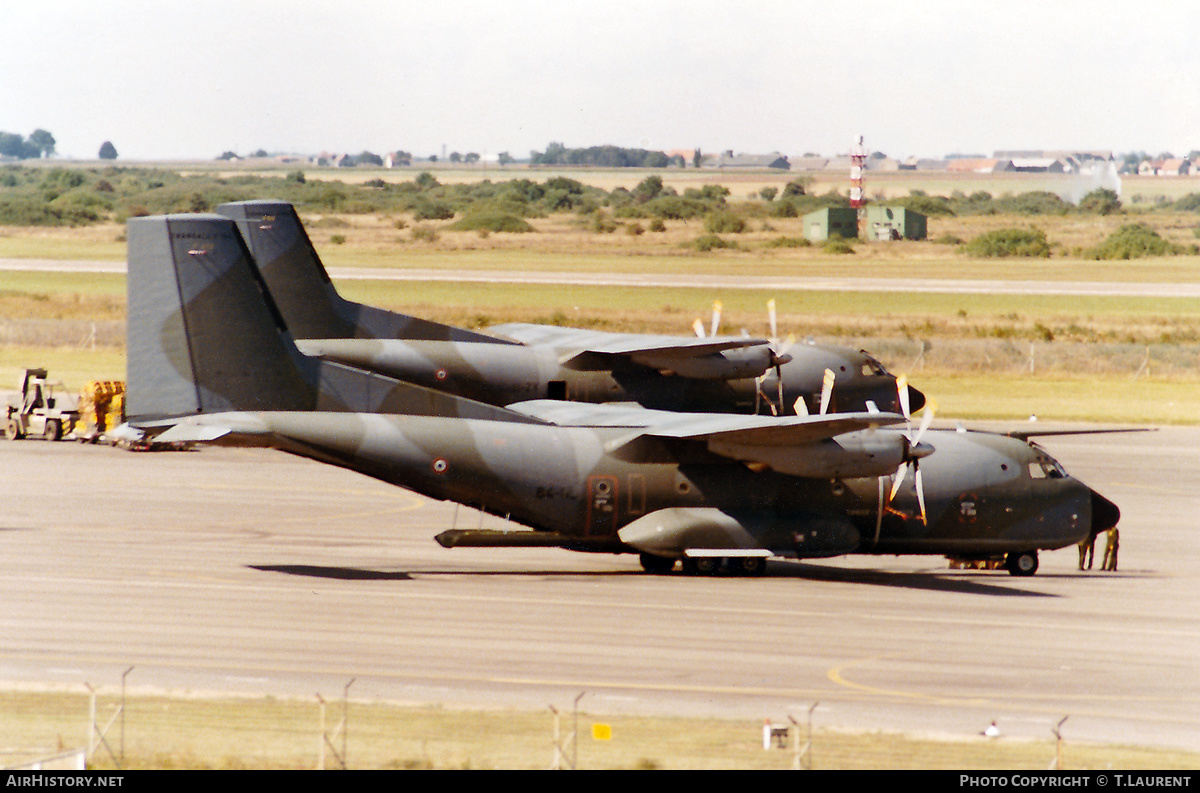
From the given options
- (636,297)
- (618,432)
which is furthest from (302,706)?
(636,297)

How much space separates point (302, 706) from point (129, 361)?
1348 centimetres

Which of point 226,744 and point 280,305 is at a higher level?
point 280,305

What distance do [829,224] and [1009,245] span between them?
16.4 meters

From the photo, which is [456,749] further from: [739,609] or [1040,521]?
[1040,521]

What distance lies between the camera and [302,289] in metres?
43.6

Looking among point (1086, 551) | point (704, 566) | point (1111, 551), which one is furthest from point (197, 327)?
point (1111, 551)

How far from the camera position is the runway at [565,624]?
2136 cm

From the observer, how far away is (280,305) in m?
43.2

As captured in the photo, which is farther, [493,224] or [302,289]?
[493,224]

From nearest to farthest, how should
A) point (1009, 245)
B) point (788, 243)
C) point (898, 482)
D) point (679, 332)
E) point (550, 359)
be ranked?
point (898, 482), point (550, 359), point (679, 332), point (788, 243), point (1009, 245)

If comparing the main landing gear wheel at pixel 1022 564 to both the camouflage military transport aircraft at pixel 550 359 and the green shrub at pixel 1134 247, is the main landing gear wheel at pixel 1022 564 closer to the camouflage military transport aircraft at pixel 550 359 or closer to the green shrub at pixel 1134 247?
the camouflage military transport aircraft at pixel 550 359

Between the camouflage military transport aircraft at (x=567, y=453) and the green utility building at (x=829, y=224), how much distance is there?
102m

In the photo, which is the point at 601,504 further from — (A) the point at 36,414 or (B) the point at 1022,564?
(A) the point at 36,414

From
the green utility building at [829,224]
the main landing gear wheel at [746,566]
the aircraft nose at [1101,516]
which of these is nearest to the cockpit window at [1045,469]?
the aircraft nose at [1101,516]
